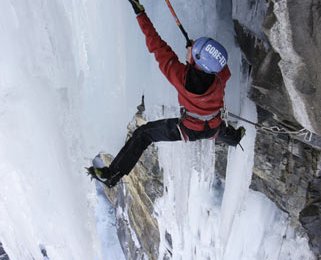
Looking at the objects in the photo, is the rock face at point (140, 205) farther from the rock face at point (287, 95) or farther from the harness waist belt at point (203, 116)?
the harness waist belt at point (203, 116)

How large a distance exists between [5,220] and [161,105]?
3780mm

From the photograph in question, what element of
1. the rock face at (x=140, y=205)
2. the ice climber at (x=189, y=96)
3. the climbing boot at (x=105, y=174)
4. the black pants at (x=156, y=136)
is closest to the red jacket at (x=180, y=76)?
the ice climber at (x=189, y=96)

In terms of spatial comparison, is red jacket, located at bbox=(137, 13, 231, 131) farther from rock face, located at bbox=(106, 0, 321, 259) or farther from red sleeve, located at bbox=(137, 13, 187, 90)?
rock face, located at bbox=(106, 0, 321, 259)

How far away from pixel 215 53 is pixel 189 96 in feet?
1.30

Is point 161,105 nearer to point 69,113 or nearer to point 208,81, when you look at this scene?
point 69,113

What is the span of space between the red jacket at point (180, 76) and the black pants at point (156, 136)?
0.88ft

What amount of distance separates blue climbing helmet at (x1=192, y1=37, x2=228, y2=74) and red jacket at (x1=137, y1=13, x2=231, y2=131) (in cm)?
17

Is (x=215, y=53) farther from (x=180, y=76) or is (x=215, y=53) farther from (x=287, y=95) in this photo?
(x=287, y=95)

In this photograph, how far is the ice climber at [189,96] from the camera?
2832mm

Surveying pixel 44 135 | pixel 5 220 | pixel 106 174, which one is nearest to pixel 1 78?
pixel 44 135

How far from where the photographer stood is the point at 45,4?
3.68m

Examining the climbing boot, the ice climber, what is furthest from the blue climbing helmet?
the climbing boot

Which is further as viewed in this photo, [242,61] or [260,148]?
[260,148]

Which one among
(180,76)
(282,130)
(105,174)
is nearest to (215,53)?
(180,76)
